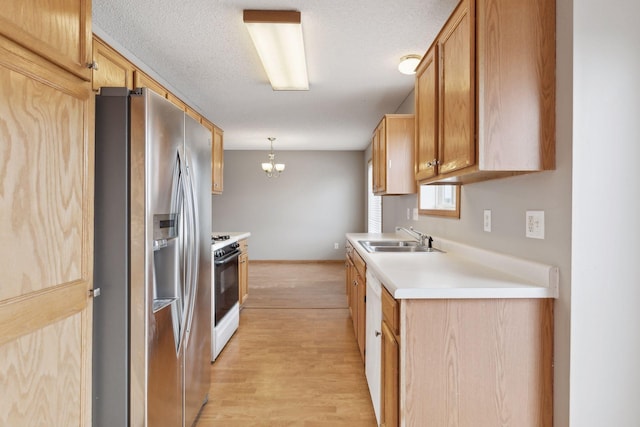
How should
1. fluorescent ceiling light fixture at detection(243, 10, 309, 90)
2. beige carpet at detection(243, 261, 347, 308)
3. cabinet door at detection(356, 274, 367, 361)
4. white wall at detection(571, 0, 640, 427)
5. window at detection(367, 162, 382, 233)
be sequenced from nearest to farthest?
white wall at detection(571, 0, 640, 427)
fluorescent ceiling light fixture at detection(243, 10, 309, 90)
cabinet door at detection(356, 274, 367, 361)
beige carpet at detection(243, 261, 347, 308)
window at detection(367, 162, 382, 233)

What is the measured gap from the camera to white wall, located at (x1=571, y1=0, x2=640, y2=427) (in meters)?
1.21

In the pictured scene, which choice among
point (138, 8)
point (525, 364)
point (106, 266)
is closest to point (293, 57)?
point (138, 8)

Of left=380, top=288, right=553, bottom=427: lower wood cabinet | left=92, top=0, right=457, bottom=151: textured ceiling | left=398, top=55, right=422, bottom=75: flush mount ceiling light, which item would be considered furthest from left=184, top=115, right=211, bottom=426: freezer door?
left=398, top=55, right=422, bottom=75: flush mount ceiling light

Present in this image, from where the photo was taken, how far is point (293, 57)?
8.50ft

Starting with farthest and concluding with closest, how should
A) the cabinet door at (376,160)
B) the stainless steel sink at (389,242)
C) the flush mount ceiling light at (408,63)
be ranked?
the cabinet door at (376,160) < the stainless steel sink at (389,242) < the flush mount ceiling light at (408,63)

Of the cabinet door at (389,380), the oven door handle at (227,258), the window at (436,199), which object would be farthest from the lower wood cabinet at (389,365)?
the oven door handle at (227,258)

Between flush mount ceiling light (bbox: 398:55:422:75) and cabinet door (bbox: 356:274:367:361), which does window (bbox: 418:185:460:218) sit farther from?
flush mount ceiling light (bbox: 398:55:422:75)

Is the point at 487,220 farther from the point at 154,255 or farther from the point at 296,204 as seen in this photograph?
the point at 296,204

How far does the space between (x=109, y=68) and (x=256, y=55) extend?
1087mm

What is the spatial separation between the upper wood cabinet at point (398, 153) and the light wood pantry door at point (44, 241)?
8.07 feet

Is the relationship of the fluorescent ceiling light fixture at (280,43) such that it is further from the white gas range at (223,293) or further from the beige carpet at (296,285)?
the beige carpet at (296,285)

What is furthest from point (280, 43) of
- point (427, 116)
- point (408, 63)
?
point (427, 116)

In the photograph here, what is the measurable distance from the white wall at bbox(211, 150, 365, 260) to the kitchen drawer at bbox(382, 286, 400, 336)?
235 inches

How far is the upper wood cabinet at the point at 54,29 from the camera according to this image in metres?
0.96
